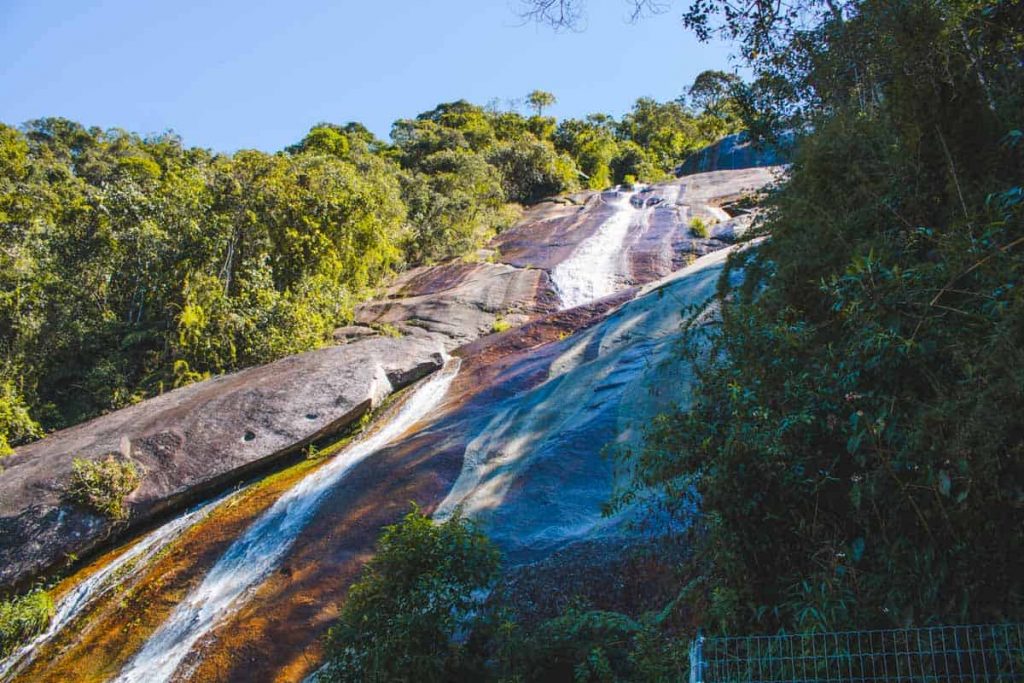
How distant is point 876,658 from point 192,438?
994 centimetres

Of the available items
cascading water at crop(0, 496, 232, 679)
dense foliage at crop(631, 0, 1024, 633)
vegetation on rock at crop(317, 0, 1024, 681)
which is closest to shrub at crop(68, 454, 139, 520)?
cascading water at crop(0, 496, 232, 679)

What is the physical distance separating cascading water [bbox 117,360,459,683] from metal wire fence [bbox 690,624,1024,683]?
5.79m

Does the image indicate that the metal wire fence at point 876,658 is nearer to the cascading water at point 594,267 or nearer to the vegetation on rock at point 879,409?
the vegetation on rock at point 879,409

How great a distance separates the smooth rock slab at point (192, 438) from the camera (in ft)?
31.3

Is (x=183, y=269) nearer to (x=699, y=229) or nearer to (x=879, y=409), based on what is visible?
(x=699, y=229)

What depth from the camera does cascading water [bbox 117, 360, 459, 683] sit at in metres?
7.44

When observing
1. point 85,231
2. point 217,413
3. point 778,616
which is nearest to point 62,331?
point 85,231

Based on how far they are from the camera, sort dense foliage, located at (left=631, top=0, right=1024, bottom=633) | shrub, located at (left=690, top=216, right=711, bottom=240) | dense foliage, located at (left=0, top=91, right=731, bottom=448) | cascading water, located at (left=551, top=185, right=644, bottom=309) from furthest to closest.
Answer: shrub, located at (left=690, top=216, right=711, bottom=240), cascading water, located at (left=551, top=185, right=644, bottom=309), dense foliage, located at (left=0, top=91, right=731, bottom=448), dense foliage, located at (left=631, top=0, right=1024, bottom=633)

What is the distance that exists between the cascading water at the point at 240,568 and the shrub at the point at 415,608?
2.77 metres

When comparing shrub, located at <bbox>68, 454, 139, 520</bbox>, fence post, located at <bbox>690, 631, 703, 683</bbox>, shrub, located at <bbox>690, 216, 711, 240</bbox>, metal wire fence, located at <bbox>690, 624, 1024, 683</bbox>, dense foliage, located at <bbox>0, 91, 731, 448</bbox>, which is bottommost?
metal wire fence, located at <bbox>690, 624, 1024, 683</bbox>

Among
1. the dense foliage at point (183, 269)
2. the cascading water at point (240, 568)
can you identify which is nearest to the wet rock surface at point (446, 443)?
the cascading water at point (240, 568)

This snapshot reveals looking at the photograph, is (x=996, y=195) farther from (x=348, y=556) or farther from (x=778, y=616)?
(x=348, y=556)

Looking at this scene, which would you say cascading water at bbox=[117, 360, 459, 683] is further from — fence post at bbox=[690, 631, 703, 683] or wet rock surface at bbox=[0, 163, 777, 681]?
fence post at bbox=[690, 631, 703, 683]

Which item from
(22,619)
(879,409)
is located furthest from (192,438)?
(879,409)
